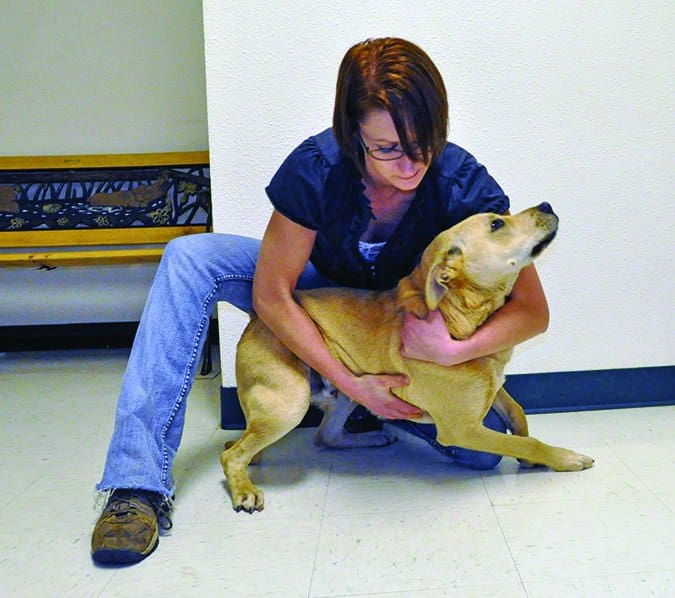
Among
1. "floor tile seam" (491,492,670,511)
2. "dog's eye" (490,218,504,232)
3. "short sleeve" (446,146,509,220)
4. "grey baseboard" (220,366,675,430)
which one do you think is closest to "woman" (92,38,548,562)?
"short sleeve" (446,146,509,220)

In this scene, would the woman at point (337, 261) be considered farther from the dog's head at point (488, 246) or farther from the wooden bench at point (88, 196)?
the wooden bench at point (88, 196)

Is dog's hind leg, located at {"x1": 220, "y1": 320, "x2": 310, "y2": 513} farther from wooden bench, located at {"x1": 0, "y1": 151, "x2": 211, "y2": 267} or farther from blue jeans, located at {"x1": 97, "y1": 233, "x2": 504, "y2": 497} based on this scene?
wooden bench, located at {"x1": 0, "y1": 151, "x2": 211, "y2": 267}

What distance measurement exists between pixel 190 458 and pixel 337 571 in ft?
2.94

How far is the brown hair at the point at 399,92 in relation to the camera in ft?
5.00

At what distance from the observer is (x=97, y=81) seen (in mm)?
3891

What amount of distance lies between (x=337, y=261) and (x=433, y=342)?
0.41 m

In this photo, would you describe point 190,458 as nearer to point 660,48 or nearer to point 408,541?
point 408,541

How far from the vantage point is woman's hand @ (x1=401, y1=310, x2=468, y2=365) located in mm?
1789

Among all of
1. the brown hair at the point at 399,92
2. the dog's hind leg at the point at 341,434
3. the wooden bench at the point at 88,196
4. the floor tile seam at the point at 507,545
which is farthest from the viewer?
the wooden bench at the point at 88,196

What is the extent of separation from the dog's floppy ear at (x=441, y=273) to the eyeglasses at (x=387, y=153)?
262 mm

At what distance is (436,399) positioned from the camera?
73.2 inches

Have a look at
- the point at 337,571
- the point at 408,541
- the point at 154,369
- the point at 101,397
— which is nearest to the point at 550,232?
the point at 408,541

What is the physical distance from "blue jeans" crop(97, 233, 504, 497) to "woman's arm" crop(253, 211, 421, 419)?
0.14 metres

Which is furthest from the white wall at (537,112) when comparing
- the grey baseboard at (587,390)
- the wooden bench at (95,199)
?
the wooden bench at (95,199)
